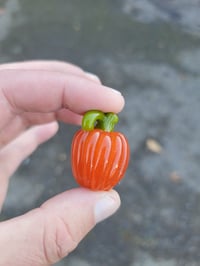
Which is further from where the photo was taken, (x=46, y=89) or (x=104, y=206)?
(x=46, y=89)

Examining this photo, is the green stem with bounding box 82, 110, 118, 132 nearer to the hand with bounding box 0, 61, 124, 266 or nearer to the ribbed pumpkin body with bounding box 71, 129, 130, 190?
the ribbed pumpkin body with bounding box 71, 129, 130, 190

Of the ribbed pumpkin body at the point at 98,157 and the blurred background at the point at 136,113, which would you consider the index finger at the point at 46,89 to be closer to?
the ribbed pumpkin body at the point at 98,157

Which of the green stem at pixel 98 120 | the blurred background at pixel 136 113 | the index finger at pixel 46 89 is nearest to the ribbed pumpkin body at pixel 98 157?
the green stem at pixel 98 120

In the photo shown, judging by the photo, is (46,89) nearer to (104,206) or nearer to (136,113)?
(104,206)

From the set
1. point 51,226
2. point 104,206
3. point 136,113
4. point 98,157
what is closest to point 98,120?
point 98,157

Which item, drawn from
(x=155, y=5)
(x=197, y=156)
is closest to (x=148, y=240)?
(x=197, y=156)

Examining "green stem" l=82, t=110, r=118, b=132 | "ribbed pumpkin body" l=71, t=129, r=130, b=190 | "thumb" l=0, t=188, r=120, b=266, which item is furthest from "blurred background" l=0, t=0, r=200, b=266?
"green stem" l=82, t=110, r=118, b=132
